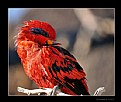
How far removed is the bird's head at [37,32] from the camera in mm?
2775

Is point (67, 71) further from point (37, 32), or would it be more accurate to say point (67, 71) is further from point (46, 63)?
point (37, 32)

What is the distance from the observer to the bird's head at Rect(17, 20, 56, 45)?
278cm

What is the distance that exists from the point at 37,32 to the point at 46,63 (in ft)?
0.90

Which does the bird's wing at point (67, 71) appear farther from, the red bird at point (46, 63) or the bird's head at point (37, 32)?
the bird's head at point (37, 32)

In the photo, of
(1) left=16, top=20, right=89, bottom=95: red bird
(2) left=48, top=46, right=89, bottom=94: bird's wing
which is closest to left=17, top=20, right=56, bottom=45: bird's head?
(1) left=16, top=20, right=89, bottom=95: red bird

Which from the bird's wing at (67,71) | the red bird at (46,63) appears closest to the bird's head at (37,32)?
the red bird at (46,63)

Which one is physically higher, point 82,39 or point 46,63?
point 82,39

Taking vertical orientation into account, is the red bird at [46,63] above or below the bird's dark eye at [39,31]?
below

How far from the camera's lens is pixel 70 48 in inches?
110

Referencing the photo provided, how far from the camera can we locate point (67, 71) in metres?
2.79

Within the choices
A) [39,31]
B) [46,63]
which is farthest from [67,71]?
[39,31]
